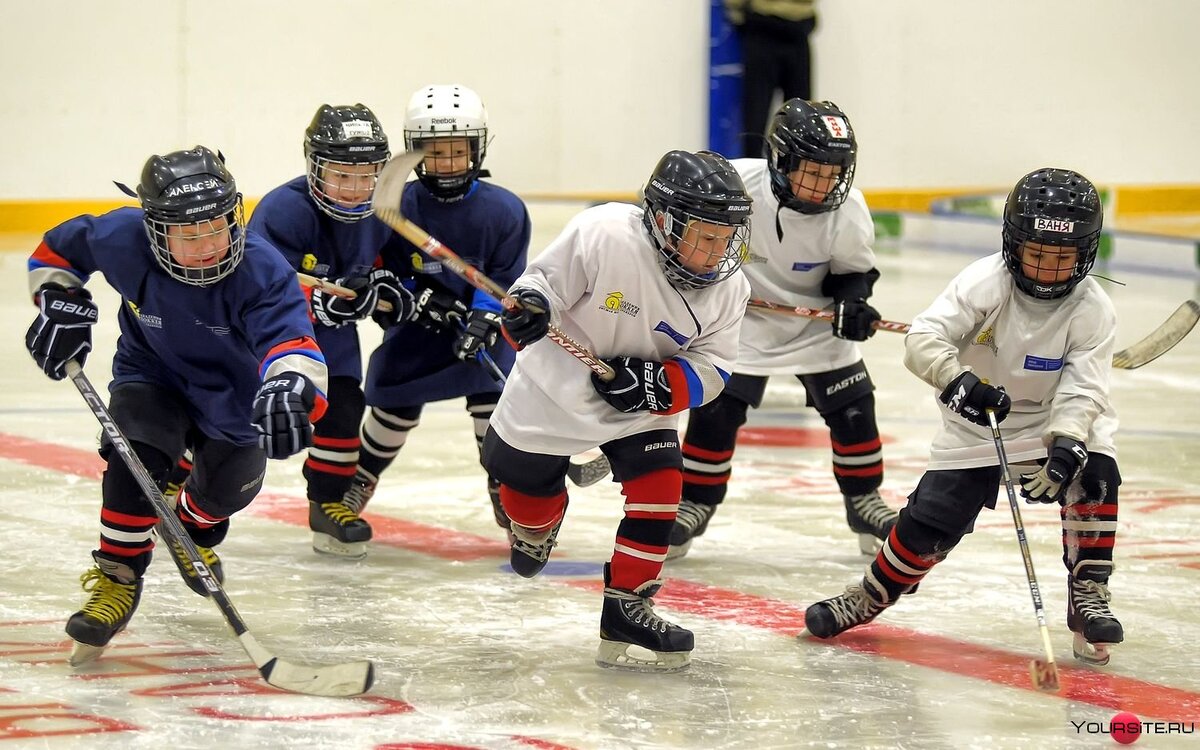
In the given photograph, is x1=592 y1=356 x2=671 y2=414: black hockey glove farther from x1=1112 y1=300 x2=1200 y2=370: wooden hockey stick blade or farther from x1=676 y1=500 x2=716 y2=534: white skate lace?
x1=1112 y1=300 x2=1200 y2=370: wooden hockey stick blade

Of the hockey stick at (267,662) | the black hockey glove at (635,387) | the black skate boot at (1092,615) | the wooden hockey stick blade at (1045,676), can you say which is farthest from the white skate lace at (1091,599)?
the hockey stick at (267,662)

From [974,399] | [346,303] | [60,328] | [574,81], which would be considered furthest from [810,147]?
[574,81]

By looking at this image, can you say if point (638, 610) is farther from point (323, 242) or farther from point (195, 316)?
point (323, 242)

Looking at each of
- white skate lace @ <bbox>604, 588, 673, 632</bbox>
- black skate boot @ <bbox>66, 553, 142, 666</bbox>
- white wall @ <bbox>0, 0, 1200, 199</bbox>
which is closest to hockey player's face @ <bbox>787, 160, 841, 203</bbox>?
white skate lace @ <bbox>604, 588, 673, 632</bbox>

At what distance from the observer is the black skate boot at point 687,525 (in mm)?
4219

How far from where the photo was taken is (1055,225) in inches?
130

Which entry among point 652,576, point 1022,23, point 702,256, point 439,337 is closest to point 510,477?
point 652,576

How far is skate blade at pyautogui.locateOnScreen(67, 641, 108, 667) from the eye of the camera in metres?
3.15

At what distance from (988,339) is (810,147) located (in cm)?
88

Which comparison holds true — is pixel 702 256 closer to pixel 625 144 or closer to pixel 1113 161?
pixel 625 144

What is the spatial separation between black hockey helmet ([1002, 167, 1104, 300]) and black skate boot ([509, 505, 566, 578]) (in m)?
1.08

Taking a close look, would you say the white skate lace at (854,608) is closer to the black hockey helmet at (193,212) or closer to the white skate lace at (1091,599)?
the white skate lace at (1091,599)

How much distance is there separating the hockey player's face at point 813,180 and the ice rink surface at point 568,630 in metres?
0.93

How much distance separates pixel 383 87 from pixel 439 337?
24.9 feet
